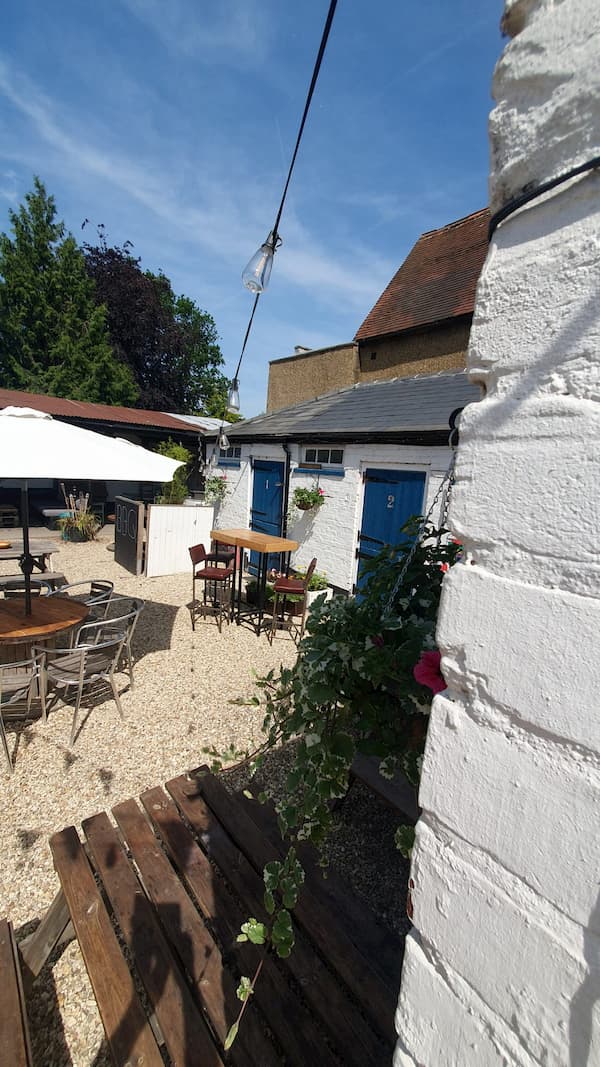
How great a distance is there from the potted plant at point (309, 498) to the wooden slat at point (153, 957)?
6.23 meters

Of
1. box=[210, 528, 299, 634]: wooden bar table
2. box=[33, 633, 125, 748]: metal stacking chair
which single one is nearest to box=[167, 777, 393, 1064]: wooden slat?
box=[33, 633, 125, 748]: metal stacking chair

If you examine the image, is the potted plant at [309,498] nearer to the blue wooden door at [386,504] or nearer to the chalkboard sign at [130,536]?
the blue wooden door at [386,504]

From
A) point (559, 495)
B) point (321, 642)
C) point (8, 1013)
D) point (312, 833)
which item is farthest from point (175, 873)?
point (559, 495)

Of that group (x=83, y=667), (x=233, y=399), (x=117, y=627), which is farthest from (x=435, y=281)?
(x=83, y=667)

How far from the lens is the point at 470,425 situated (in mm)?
863

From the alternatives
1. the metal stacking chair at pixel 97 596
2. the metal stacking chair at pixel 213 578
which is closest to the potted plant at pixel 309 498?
the metal stacking chair at pixel 213 578

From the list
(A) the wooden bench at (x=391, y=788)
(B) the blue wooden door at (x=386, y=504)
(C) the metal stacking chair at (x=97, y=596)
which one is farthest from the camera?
(B) the blue wooden door at (x=386, y=504)

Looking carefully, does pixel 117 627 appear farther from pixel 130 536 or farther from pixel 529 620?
pixel 529 620

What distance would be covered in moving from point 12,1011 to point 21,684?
2407mm

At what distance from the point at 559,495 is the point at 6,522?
15.7 metres

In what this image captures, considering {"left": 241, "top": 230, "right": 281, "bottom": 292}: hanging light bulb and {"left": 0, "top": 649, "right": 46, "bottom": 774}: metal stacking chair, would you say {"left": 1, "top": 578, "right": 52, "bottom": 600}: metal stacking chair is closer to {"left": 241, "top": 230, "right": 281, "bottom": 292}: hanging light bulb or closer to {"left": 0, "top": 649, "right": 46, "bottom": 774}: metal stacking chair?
{"left": 0, "top": 649, "right": 46, "bottom": 774}: metal stacking chair

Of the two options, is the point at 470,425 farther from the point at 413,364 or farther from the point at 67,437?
the point at 413,364

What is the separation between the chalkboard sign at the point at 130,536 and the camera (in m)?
9.08

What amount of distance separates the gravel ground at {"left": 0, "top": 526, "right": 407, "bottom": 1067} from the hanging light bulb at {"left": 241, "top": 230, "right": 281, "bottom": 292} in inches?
126
